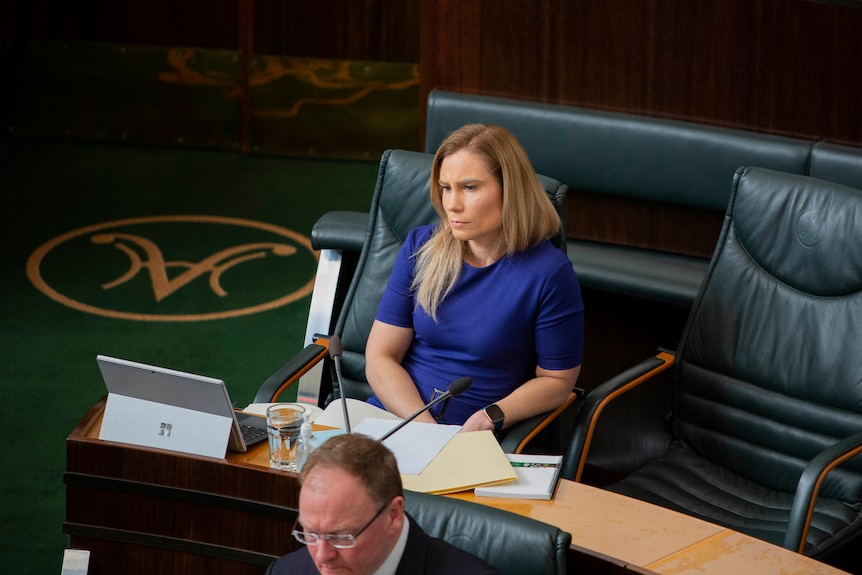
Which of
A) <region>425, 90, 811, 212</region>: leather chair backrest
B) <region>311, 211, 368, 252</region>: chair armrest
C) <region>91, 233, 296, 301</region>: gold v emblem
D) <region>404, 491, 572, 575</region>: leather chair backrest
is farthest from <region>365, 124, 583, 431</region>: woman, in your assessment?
<region>91, 233, 296, 301</region>: gold v emblem

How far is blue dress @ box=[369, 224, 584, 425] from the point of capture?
273 cm

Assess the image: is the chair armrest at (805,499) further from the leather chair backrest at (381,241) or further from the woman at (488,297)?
the leather chair backrest at (381,241)

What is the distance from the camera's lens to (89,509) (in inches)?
91.1

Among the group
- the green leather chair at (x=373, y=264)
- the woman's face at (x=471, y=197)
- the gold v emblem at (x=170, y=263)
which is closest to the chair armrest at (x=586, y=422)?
the woman's face at (x=471, y=197)

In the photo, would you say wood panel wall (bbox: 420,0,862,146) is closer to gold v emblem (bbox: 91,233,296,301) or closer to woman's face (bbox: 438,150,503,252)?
woman's face (bbox: 438,150,503,252)

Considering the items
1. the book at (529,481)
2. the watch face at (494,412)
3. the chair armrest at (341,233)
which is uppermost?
the chair armrest at (341,233)

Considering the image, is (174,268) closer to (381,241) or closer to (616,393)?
(381,241)

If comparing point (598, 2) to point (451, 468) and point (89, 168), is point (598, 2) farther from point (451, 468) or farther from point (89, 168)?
point (89, 168)

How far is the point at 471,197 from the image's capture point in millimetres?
2701

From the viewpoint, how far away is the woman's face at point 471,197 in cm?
270

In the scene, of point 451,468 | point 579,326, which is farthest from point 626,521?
point 579,326

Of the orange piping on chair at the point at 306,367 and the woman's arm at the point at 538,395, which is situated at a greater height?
the woman's arm at the point at 538,395

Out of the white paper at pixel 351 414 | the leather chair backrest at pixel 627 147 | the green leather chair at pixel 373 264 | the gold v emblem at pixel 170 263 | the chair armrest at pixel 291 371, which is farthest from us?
the gold v emblem at pixel 170 263

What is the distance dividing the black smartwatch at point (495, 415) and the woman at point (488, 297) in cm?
4
